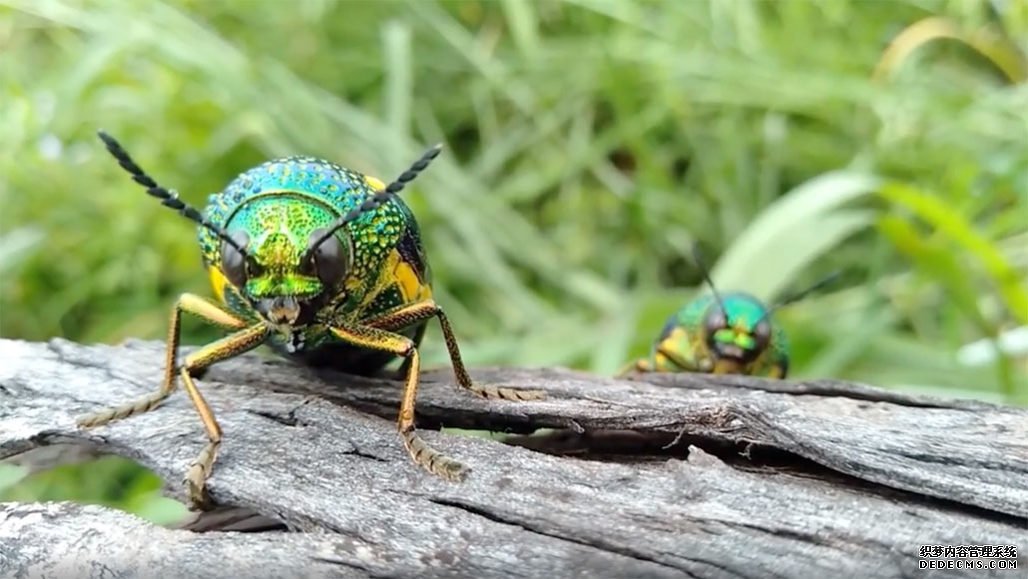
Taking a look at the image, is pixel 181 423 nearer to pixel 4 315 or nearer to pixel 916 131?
pixel 4 315

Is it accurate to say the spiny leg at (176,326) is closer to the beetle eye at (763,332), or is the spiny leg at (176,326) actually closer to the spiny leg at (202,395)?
the spiny leg at (202,395)

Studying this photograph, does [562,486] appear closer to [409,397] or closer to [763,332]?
[409,397]

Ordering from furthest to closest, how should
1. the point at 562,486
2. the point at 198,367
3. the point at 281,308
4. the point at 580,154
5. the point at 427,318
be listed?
the point at 580,154
the point at 427,318
the point at 198,367
the point at 281,308
the point at 562,486

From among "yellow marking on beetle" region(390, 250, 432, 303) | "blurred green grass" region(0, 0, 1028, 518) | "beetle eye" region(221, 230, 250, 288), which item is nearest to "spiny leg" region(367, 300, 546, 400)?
"yellow marking on beetle" region(390, 250, 432, 303)

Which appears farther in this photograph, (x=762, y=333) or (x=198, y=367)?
(x=762, y=333)

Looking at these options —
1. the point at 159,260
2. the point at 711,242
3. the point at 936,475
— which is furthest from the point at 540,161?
the point at 936,475

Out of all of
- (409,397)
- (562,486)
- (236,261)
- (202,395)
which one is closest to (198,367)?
(202,395)
